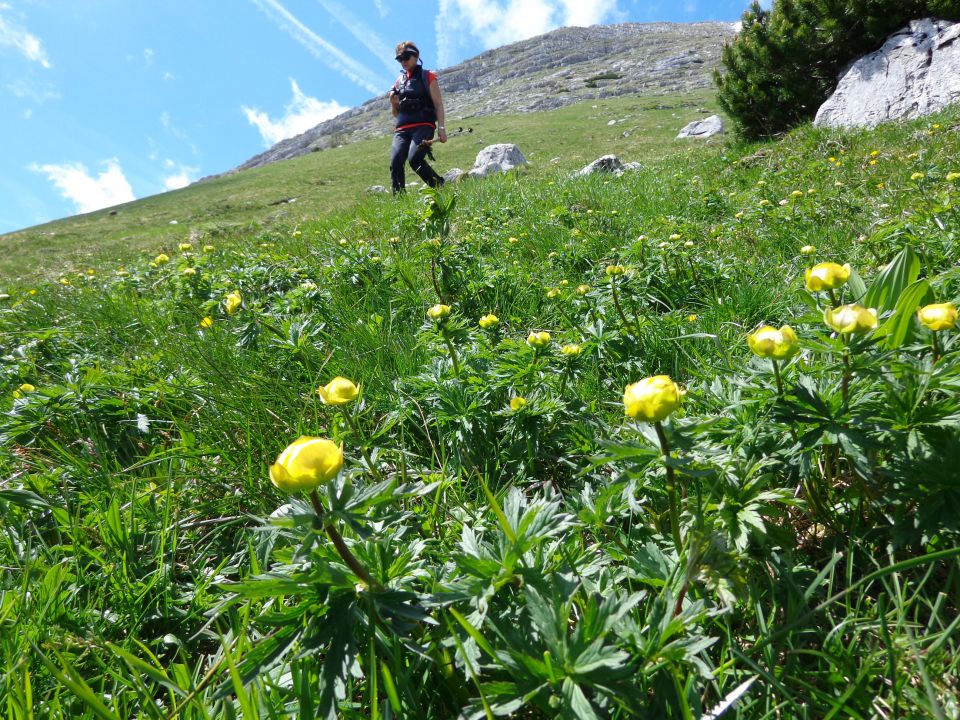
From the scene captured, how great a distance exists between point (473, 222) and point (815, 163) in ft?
11.3

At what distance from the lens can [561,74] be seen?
3098 inches

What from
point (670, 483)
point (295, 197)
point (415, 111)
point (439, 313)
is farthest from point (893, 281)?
point (295, 197)

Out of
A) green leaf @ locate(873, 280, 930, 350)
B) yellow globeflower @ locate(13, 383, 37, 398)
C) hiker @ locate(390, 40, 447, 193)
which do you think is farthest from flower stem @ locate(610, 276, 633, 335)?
hiker @ locate(390, 40, 447, 193)

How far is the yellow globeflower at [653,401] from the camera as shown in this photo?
939mm

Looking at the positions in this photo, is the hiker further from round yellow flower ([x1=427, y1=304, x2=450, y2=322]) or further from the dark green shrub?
round yellow flower ([x1=427, y1=304, x2=450, y2=322])

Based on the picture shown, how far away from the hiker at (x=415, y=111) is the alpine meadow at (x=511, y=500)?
481 cm

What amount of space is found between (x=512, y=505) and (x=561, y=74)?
300ft

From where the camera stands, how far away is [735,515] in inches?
39.9

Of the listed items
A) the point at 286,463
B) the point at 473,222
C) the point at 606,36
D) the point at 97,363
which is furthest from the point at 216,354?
the point at 606,36

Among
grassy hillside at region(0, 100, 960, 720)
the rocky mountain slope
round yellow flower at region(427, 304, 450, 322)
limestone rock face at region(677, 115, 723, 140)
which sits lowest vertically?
grassy hillside at region(0, 100, 960, 720)

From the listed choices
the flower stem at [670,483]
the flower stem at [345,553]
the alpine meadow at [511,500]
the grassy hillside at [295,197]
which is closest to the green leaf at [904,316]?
the alpine meadow at [511,500]

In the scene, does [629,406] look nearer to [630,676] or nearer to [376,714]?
[630,676]

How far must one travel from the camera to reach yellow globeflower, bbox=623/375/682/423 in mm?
939

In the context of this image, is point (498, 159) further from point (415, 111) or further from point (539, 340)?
point (539, 340)
